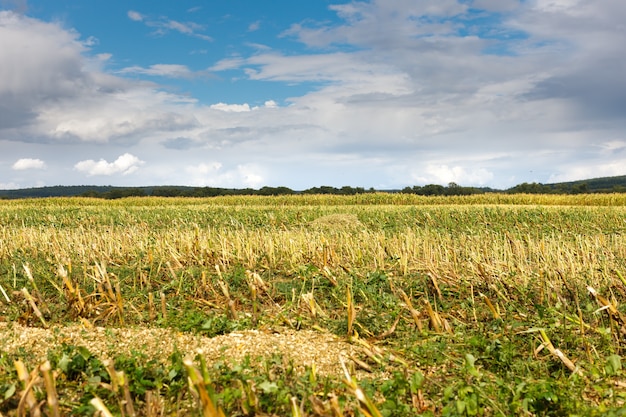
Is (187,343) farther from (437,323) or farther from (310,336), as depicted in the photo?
(437,323)

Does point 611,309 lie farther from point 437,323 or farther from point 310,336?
point 310,336

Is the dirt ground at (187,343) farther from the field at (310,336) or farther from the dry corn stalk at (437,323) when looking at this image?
the dry corn stalk at (437,323)

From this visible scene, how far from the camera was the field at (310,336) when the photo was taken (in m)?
4.14

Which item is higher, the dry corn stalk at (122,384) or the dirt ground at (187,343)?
the dry corn stalk at (122,384)

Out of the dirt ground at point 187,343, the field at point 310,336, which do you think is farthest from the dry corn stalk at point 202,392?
the dirt ground at point 187,343

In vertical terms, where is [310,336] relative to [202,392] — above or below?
below

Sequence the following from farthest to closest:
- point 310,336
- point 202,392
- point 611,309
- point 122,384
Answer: point 310,336
point 611,309
point 122,384
point 202,392

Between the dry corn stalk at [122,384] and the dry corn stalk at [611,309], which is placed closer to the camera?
the dry corn stalk at [122,384]

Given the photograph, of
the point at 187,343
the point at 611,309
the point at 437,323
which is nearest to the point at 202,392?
the point at 187,343

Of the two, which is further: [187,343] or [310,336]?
[310,336]

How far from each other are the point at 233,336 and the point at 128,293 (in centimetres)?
293

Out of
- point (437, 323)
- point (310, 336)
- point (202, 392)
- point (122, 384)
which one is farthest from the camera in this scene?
point (437, 323)

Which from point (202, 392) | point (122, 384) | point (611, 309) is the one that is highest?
point (202, 392)

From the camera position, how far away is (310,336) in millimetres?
5809
